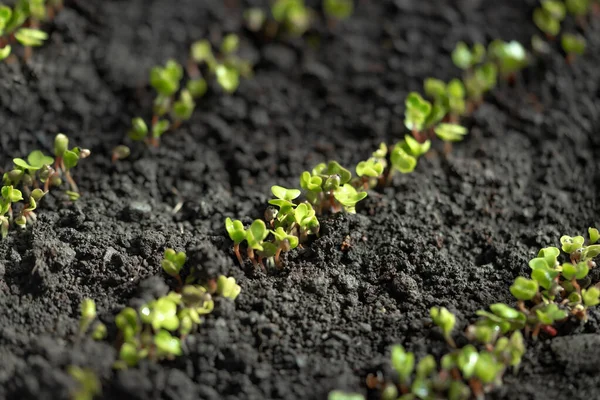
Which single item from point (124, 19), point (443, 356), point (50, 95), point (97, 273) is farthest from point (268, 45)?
point (443, 356)

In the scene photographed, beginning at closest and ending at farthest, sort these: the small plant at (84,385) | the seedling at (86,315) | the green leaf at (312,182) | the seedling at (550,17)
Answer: the small plant at (84,385), the seedling at (86,315), the green leaf at (312,182), the seedling at (550,17)

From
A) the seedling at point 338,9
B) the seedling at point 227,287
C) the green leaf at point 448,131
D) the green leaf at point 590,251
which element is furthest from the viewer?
the seedling at point 338,9

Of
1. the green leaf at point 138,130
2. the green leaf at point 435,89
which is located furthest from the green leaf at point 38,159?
the green leaf at point 435,89

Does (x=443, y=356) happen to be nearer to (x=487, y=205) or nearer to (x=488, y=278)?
(x=488, y=278)

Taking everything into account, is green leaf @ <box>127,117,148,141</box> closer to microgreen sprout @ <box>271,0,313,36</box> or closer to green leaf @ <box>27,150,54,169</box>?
green leaf @ <box>27,150,54,169</box>

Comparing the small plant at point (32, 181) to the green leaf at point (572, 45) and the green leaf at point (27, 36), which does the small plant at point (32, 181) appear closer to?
the green leaf at point (27, 36)

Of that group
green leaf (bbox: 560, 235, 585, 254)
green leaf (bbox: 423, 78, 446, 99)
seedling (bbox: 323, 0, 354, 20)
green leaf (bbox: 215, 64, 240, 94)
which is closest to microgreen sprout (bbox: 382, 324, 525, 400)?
green leaf (bbox: 560, 235, 585, 254)

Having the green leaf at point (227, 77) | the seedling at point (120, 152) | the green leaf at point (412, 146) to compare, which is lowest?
the seedling at point (120, 152)
